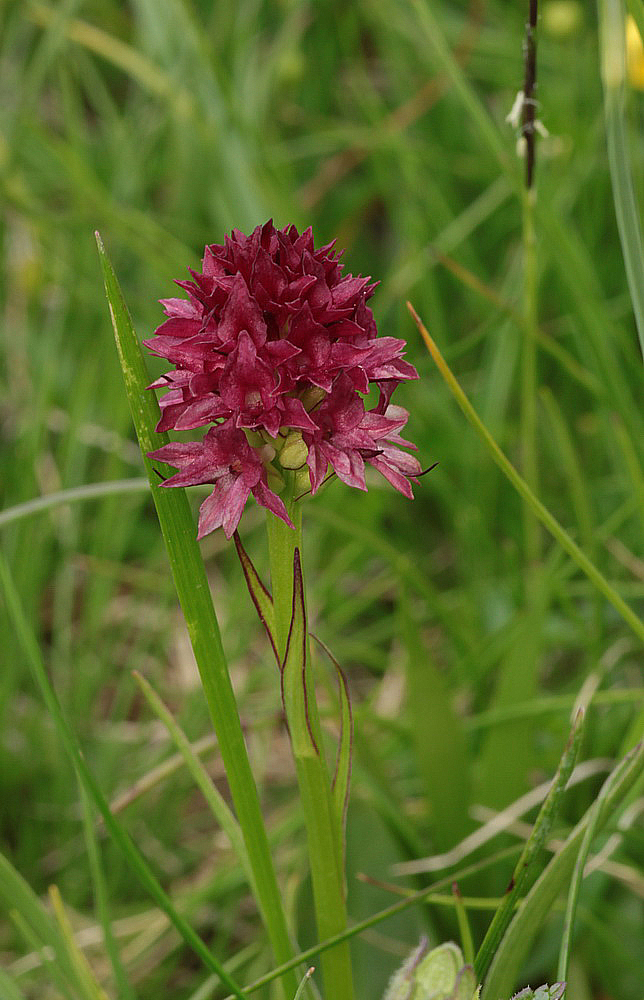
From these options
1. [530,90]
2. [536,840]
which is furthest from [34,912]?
[530,90]

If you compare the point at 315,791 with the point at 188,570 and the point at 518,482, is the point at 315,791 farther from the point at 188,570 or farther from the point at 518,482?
the point at 518,482

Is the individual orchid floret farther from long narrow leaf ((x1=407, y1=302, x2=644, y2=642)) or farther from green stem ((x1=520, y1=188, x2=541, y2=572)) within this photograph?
green stem ((x1=520, y1=188, x2=541, y2=572))

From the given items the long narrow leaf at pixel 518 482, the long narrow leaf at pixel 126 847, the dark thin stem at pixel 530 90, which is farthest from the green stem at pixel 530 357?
the long narrow leaf at pixel 126 847

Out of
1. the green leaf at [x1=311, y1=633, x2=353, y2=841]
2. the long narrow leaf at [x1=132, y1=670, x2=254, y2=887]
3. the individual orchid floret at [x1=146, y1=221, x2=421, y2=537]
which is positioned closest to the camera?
the individual orchid floret at [x1=146, y1=221, x2=421, y2=537]

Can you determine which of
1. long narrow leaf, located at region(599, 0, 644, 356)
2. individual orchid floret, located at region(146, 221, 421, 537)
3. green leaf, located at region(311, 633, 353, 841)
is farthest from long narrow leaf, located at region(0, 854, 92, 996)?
long narrow leaf, located at region(599, 0, 644, 356)

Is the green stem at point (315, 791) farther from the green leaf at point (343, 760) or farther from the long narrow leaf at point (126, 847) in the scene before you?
the long narrow leaf at point (126, 847)
